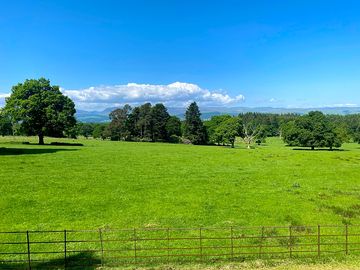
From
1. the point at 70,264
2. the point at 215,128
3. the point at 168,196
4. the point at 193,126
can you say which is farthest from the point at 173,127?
the point at 70,264

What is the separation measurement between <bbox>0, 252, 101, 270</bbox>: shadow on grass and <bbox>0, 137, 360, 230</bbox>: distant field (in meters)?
4.59

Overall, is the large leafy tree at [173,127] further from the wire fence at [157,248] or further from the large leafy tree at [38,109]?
the wire fence at [157,248]

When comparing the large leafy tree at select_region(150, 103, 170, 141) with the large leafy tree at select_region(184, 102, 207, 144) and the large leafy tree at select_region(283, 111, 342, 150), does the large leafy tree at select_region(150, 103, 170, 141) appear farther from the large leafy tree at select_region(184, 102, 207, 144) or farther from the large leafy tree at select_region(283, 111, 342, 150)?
the large leafy tree at select_region(283, 111, 342, 150)

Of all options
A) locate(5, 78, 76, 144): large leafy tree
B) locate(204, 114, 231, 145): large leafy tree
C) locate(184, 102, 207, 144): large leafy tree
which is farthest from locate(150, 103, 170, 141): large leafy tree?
locate(5, 78, 76, 144): large leafy tree

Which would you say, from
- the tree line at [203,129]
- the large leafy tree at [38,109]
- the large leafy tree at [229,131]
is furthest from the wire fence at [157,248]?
the tree line at [203,129]

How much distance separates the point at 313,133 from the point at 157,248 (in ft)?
322

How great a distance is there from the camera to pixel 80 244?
1605 centimetres

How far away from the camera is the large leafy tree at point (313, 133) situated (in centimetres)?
10162

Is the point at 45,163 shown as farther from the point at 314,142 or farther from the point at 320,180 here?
the point at 314,142

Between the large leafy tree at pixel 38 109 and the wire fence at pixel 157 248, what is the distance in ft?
202

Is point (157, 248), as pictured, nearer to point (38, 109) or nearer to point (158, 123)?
point (38, 109)

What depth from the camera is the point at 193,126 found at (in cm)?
12138

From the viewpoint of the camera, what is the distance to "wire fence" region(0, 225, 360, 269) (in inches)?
517

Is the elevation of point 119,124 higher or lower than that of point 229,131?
higher
